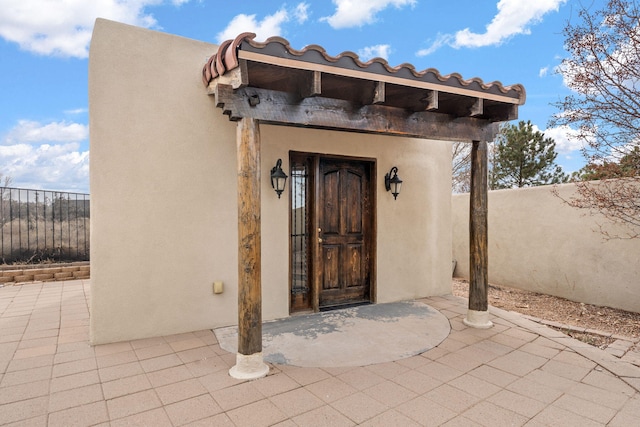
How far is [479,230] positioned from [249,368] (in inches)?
117

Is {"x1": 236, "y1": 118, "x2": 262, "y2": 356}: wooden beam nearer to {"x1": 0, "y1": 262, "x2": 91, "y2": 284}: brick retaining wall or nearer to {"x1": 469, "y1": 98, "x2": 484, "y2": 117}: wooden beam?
{"x1": 469, "y1": 98, "x2": 484, "y2": 117}: wooden beam

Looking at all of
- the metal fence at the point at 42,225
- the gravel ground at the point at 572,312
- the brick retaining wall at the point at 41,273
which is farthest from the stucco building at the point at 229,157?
the metal fence at the point at 42,225

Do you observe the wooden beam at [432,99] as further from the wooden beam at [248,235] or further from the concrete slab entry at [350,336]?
the concrete slab entry at [350,336]

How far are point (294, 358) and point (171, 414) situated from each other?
1.14 meters

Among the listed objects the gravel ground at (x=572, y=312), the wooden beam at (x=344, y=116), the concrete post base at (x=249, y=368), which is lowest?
the gravel ground at (x=572, y=312)

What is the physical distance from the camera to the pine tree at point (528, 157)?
1086 centimetres

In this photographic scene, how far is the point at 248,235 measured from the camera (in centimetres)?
273

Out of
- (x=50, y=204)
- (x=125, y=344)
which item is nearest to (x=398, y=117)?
(x=125, y=344)

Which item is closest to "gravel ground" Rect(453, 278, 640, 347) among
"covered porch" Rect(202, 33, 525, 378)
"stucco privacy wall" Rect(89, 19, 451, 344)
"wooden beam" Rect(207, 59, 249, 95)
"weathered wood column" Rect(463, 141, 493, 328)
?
"weathered wood column" Rect(463, 141, 493, 328)

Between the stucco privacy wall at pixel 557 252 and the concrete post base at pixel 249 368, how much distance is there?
18.0 ft

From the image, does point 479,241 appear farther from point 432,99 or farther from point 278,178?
point 278,178

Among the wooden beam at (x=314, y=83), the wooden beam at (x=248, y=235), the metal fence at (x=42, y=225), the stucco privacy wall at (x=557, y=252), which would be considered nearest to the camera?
the wooden beam at (x=314, y=83)

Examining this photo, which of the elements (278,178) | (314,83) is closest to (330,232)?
(278,178)

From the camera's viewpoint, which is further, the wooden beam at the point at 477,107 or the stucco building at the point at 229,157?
the wooden beam at the point at 477,107
